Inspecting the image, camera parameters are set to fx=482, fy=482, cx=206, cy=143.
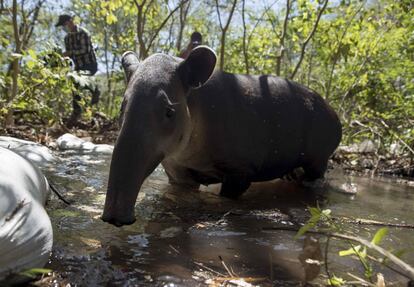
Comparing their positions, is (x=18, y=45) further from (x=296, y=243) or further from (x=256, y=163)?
(x=296, y=243)

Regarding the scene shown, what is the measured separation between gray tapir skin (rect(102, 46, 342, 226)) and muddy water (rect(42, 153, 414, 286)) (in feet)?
0.75

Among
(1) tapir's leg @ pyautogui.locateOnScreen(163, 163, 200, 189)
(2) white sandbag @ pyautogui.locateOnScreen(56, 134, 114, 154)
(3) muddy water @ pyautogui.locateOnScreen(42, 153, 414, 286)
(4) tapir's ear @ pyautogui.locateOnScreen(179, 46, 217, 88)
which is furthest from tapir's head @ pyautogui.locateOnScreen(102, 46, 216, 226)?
(2) white sandbag @ pyautogui.locateOnScreen(56, 134, 114, 154)

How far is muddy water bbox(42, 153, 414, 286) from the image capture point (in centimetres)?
202

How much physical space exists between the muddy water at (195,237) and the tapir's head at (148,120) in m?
0.26

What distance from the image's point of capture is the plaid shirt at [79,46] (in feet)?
27.5

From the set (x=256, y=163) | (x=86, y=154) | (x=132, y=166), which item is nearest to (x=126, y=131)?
(x=132, y=166)

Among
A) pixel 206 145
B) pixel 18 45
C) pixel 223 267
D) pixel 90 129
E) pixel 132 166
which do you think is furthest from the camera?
pixel 90 129

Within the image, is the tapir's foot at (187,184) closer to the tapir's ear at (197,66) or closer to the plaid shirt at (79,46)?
the tapir's ear at (197,66)

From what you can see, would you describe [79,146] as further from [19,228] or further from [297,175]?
[19,228]

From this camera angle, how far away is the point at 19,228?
1835mm

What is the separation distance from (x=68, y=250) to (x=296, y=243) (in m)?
1.25

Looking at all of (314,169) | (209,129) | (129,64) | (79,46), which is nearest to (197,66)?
(129,64)

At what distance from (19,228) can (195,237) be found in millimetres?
1113

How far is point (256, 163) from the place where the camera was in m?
4.14
